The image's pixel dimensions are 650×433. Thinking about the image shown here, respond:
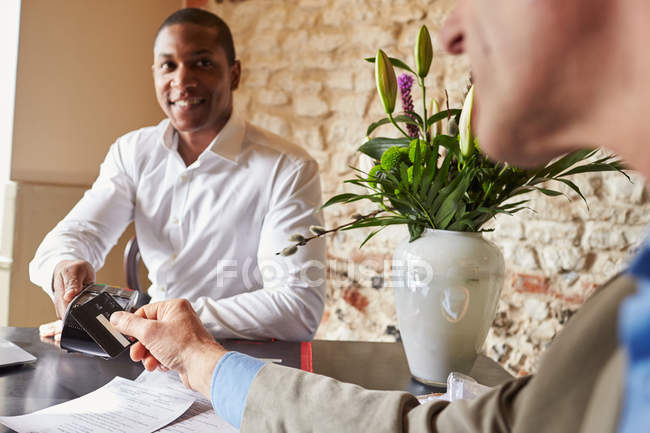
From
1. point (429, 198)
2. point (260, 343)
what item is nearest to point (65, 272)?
point (260, 343)

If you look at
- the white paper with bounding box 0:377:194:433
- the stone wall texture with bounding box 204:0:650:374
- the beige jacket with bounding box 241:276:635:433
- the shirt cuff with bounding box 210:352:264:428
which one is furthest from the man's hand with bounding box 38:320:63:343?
the stone wall texture with bounding box 204:0:650:374

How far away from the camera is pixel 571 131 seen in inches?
16.3

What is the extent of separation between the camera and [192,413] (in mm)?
833

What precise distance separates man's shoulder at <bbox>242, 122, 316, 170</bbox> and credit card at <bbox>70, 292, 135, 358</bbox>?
0.91 meters

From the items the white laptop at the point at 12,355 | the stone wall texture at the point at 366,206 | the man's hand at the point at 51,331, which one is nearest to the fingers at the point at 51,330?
the man's hand at the point at 51,331

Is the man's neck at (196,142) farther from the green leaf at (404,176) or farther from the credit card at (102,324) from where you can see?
the green leaf at (404,176)

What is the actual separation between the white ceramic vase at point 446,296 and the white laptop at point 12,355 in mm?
711

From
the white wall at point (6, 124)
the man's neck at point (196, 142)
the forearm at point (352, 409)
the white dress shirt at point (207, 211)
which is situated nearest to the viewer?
the forearm at point (352, 409)

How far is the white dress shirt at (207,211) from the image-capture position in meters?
1.76

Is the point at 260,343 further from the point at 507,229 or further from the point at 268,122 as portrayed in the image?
the point at 268,122

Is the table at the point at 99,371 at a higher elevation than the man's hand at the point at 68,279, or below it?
below

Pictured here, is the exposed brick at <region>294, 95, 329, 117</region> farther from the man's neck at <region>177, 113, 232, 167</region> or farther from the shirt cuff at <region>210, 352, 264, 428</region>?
the shirt cuff at <region>210, 352, 264, 428</region>

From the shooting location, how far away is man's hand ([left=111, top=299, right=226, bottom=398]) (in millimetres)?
868

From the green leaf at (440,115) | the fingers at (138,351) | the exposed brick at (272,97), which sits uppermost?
the exposed brick at (272,97)
